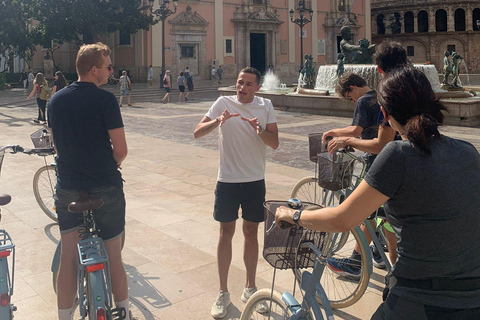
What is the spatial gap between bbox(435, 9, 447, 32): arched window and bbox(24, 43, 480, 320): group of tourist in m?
56.6

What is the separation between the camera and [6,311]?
3.19 meters

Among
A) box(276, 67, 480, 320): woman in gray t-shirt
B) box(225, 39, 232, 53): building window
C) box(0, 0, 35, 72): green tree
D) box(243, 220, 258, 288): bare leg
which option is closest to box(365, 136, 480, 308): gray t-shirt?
box(276, 67, 480, 320): woman in gray t-shirt

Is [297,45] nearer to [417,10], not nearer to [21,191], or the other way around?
[417,10]

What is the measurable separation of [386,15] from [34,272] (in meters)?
58.1

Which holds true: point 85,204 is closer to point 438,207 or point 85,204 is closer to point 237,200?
point 237,200

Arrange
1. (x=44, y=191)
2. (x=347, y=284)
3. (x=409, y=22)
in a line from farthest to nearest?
(x=409, y=22) → (x=44, y=191) → (x=347, y=284)

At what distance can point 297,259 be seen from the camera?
8.96ft

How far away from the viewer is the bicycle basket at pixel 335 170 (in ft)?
12.8

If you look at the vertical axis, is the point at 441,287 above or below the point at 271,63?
below

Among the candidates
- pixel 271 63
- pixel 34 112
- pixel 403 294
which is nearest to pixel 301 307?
pixel 403 294

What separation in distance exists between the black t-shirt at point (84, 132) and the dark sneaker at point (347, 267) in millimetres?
1861

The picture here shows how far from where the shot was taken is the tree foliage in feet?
108

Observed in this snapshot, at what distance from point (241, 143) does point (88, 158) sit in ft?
4.04

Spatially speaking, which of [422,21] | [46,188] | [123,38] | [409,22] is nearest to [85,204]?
[46,188]
